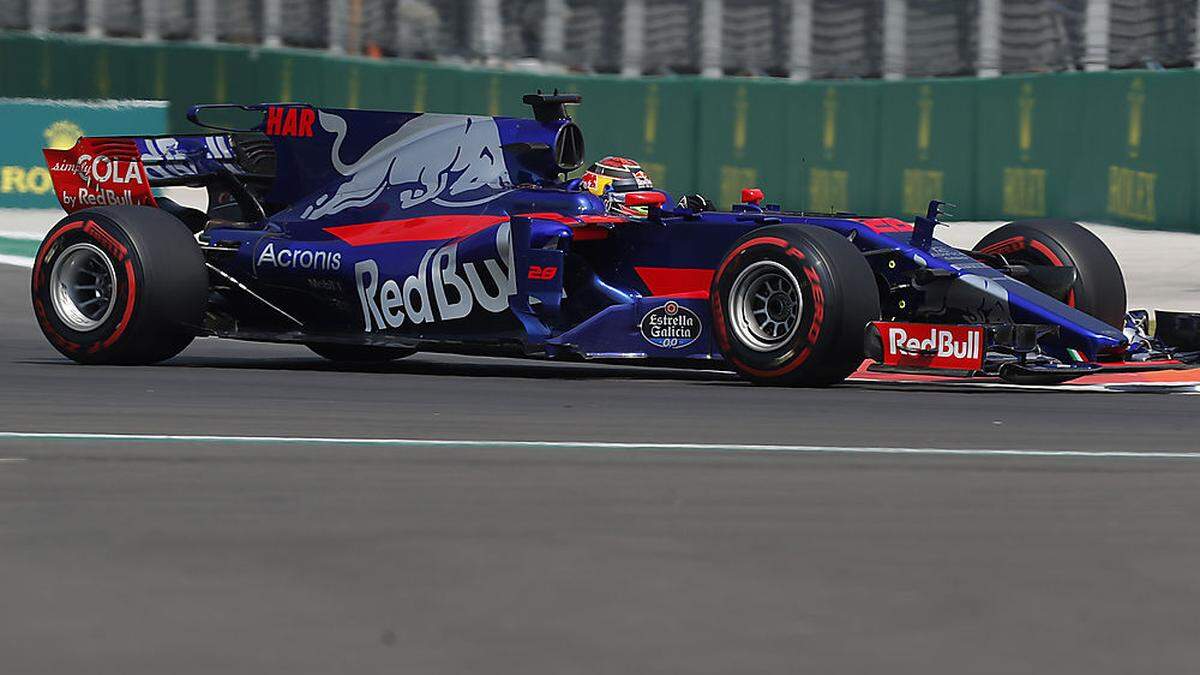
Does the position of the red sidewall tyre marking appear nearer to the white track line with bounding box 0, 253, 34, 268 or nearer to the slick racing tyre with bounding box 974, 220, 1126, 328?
the slick racing tyre with bounding box 974, 220, 1126, 328

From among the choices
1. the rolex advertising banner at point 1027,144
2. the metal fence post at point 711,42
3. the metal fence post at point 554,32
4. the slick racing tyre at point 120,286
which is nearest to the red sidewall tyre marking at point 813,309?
the slick racing tyre at point 120,286

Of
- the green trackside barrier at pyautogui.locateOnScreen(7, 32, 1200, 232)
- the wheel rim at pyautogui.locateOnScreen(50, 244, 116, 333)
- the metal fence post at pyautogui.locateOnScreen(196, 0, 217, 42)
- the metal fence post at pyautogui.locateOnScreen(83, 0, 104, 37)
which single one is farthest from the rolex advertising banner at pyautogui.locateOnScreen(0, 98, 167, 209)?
the wheel rim at pyautogui.locateOnScreen(50, 244, 116, 333)

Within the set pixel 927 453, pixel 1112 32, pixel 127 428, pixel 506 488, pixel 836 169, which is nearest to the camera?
pixel 506 488

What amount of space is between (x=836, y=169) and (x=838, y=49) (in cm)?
124

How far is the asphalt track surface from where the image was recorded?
15.4 ft

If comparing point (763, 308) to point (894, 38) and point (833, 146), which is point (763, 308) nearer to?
point (833, 146)

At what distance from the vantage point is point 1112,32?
2005cm

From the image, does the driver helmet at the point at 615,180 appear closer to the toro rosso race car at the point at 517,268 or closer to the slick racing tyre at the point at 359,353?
the toro rosso race car at the point at 517,268

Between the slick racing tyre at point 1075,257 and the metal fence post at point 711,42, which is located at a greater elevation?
the metal fence post at point 711,42

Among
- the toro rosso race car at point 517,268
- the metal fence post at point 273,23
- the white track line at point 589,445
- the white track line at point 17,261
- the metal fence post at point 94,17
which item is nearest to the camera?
the white track line at point 589,445

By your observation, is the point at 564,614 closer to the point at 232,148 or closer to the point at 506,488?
the point at 506,488

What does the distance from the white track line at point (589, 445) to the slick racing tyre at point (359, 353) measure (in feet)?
14.5

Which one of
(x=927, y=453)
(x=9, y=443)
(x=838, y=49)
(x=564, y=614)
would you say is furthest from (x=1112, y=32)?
(x=564, y=614)

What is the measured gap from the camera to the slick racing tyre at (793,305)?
32.8 ft
